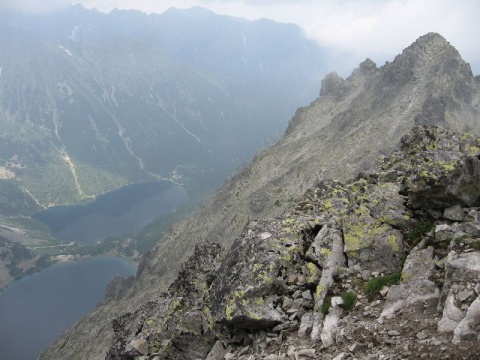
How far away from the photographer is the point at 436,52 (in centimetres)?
16500

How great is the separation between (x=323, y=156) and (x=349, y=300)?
4802 inches

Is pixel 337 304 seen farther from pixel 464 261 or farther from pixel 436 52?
pixel 436 52

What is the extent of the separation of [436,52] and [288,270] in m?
170

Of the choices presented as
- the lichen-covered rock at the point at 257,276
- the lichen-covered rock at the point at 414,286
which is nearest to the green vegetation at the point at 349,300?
the lichen-covered rock at the point at 414,286

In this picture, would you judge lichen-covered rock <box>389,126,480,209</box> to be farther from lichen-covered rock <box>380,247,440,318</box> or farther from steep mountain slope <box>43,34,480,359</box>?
steep mountain slope <box>43,34,480,359</box>

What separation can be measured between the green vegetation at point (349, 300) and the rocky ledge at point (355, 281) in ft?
0.15

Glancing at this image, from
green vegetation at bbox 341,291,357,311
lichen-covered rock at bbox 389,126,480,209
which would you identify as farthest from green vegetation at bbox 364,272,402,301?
lichen-covered rock at bbox 389,126,480,209

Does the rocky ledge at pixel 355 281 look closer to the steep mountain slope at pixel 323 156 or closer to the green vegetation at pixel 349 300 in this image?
the green vegetation at pixel 349 300

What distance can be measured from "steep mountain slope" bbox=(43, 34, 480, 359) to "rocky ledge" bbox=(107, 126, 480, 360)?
3329 inches

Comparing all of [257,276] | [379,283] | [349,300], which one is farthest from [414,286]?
[257,276]

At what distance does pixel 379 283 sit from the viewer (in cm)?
2002

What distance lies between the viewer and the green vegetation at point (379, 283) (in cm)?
1982

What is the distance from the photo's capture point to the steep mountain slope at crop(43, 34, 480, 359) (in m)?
124

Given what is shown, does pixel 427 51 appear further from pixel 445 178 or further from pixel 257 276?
pixel 257 276
